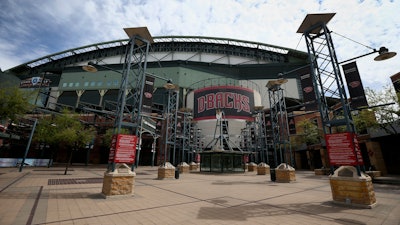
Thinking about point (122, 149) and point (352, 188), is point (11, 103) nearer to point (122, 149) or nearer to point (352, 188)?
point (122, 149)

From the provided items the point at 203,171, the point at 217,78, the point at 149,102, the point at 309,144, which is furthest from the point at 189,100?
the point at 149,102

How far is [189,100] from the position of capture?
47750mm

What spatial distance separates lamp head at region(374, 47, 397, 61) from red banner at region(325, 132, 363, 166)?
445 cm

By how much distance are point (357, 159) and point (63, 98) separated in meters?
65.0

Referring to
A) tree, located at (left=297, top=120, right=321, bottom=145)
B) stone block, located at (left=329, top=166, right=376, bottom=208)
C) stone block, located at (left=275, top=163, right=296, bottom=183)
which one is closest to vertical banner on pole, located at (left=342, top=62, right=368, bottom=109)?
stone block, located at (left=329, top=166, right=376, bottom=208)

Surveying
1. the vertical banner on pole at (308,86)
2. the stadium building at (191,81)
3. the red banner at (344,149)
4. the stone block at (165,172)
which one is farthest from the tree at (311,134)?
the red banner at (344,149)

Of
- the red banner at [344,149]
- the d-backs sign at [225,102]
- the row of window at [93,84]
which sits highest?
the row of window at [93,84]

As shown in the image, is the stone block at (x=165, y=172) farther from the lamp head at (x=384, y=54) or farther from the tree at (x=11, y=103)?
the lamp head at (x=384, y=54)

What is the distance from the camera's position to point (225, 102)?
39375 mm

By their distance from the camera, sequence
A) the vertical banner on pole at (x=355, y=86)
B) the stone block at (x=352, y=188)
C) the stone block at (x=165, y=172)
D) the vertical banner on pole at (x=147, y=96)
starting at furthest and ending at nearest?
the stone block at (x=165, y=172), the vertical banner on pole at (x=147, y=96), the vertical banner on pole at (x=355, y=86), the stone block at (x=352, y=188)

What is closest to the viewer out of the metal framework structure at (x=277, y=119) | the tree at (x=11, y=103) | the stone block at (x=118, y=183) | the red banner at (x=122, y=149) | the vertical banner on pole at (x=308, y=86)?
the stone block at (x=118, y=183)

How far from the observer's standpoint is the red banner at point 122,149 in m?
8.52

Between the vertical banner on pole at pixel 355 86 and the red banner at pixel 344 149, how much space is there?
310cm

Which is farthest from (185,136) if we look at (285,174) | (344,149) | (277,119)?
(344,149)
